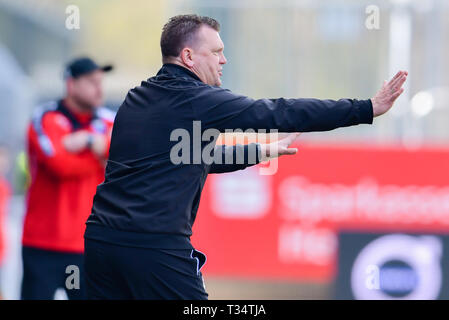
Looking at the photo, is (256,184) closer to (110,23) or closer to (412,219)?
(412,219)

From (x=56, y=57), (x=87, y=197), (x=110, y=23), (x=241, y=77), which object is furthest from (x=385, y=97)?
(x=110, y=23)

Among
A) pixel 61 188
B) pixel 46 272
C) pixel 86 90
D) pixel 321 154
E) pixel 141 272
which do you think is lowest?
pixel 46 272

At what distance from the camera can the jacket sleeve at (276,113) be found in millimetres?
4094

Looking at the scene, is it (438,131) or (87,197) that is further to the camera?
(438,131)

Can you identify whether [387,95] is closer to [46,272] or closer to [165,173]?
[165,173]

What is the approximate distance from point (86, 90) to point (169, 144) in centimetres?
241

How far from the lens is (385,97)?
414cm

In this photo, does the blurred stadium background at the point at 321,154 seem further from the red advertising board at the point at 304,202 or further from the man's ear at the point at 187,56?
the man's ear at the point at 187,56

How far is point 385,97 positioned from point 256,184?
713 cm

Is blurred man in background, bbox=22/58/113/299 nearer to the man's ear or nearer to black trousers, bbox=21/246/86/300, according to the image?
black trousers, bbox=21/246/86/300

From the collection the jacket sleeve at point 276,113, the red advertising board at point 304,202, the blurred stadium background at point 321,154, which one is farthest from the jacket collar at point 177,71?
the red advertising board at point 304,202

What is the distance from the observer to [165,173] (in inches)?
163

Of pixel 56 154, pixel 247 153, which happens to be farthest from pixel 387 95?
pixel 56 154

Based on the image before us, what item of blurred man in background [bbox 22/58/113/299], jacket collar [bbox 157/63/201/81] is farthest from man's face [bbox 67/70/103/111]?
jacket collar [bbox 157/63/201/81]
